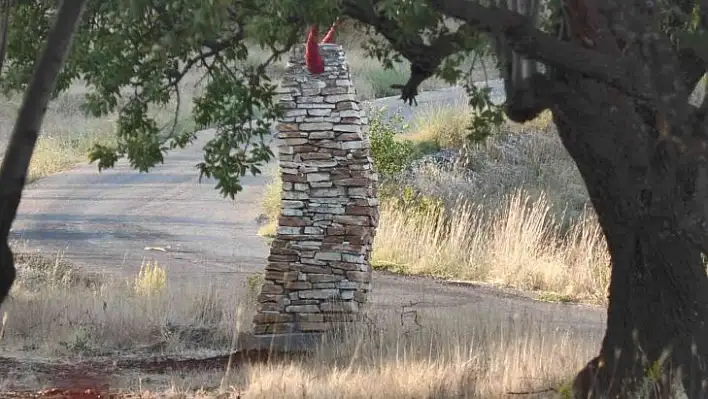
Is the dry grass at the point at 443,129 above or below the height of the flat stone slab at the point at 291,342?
above

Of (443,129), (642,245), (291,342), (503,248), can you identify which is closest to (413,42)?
(642,245)

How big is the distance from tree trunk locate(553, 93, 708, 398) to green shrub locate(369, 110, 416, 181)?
12675 millimetres

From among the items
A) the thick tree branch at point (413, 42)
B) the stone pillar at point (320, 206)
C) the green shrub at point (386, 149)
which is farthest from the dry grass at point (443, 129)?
the thick tree branch at point (413, 42)

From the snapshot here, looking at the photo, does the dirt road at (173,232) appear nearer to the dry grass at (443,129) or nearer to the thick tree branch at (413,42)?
the dry grass at (443,129)

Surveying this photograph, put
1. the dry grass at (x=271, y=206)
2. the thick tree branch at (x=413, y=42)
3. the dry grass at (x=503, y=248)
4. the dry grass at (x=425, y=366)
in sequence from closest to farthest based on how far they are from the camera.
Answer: the thick tree branch at (x=413, y=42) < the dry grass at (x=425, y=366) < the dry grass at (x=503, y=248) < the dry grass at (x=271, y=206)

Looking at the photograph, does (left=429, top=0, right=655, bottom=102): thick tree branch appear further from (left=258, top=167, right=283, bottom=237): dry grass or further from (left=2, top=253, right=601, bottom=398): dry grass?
(left=258, top=167, right=283, bottom=237): dry grass

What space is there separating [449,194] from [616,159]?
529 inches

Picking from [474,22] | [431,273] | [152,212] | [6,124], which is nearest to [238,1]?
[474,22]

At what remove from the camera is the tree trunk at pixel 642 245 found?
19.8 ft

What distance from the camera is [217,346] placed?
1135 cm

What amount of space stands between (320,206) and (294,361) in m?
1.30

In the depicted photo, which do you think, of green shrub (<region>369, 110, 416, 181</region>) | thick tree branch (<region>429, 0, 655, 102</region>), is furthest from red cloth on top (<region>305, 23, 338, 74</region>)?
green shrub (<region>369, 110, 416, 181</region>)

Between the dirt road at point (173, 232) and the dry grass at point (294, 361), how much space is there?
1.59m

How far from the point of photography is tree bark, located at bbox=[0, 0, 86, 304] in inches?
145
